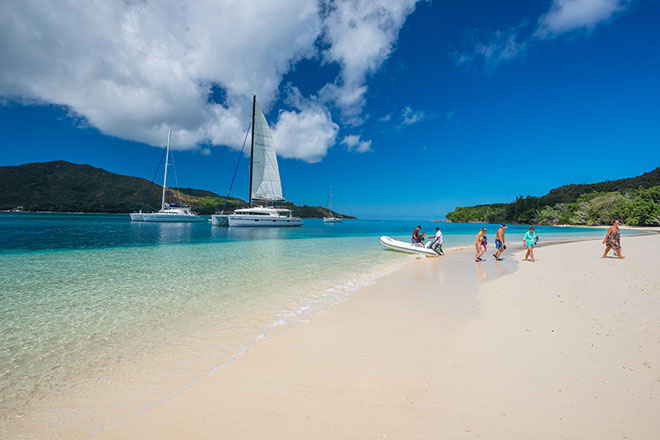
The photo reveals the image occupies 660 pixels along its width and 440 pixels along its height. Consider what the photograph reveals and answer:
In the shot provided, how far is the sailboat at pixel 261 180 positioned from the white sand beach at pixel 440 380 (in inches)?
1629

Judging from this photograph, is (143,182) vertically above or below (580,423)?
above

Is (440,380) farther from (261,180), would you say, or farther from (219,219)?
(219,219)

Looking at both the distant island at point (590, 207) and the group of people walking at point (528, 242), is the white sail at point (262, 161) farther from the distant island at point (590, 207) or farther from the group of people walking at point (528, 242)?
the distant island at point (590, 207)

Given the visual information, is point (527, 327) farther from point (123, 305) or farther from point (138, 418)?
point (123, 305)

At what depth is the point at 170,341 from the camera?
4.91 meters

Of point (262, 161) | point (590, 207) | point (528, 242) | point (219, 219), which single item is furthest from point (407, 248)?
point (590, 207)

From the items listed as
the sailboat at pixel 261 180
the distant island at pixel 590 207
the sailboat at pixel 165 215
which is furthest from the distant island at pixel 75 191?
the distant island at pixel 590 207

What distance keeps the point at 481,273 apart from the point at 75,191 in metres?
156

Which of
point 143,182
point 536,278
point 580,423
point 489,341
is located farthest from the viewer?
point 143,182

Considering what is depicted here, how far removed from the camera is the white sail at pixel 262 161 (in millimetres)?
44625

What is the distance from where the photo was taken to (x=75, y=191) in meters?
119

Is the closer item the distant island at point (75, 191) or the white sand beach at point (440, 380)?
the white sand beach at point (440, 380)

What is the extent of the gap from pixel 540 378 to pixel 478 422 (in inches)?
53.7

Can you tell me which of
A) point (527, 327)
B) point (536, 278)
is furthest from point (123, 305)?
point (536, 278)
